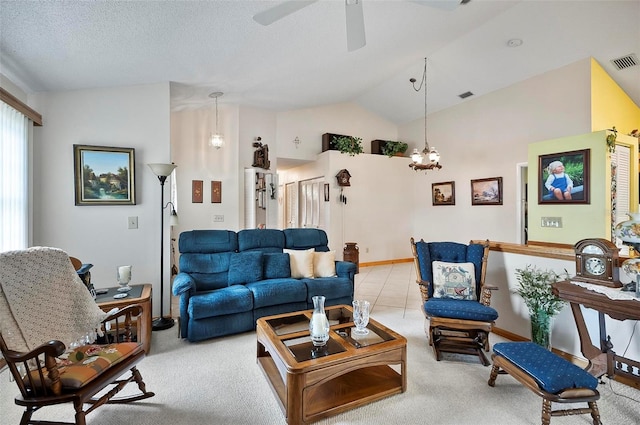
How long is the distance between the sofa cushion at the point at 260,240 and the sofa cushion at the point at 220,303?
71 centimetres

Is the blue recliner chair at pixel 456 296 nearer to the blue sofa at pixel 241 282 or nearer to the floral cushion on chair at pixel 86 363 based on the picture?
the blue sofa at pixel 241 282

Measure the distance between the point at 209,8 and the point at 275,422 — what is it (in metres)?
2.99

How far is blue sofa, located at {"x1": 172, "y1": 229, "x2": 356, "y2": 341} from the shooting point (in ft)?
9.59

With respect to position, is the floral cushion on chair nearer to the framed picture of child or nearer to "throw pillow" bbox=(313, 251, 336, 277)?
"throw pillow" bbox=(313, 251, 336, 277)

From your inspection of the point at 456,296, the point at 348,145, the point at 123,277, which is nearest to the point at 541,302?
the point at 456,296

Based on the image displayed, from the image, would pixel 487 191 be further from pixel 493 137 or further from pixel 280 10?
pixel 280 10

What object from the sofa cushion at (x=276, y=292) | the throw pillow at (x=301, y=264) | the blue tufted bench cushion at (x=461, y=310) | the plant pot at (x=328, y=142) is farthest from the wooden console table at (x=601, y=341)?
the plant pot at (x=328, y=142)

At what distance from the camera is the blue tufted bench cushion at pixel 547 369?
1694 millimetres

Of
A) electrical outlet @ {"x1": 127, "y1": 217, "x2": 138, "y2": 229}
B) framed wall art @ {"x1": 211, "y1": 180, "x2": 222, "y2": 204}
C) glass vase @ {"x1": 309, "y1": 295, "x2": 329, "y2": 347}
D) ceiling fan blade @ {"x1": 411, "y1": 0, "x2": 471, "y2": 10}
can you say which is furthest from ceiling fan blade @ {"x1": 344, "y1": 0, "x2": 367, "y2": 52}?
framed wall art @ {"x1": 211, "y1": 180, "x2": 222, "y2": 204}

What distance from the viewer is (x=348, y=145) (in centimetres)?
670

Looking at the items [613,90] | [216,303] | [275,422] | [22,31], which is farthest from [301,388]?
[613,90]

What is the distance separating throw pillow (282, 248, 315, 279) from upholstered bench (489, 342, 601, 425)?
223 centimetres

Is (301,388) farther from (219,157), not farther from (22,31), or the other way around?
(219,157)

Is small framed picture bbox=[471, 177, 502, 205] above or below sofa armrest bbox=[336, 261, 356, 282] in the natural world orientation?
above
